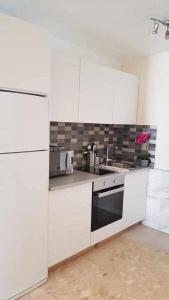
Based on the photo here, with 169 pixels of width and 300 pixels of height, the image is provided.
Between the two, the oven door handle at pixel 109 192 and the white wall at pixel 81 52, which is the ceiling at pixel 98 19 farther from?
the oven door handle at pixel 109 192

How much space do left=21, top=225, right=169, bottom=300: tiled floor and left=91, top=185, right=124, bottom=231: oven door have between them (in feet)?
1.04

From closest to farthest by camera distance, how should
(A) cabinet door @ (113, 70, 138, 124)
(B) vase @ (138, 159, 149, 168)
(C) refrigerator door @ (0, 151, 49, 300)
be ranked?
(C) refrigerator door @ (0, 151, 49, 300) → (A) cabinet door @ (113, 70, 138, 124) → (B) vase @ (138, 159, 149, 168)

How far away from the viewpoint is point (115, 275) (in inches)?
87.1

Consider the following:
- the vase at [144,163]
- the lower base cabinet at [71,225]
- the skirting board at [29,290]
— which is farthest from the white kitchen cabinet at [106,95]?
the skirting board at [29,290]

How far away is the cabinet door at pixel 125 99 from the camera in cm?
291

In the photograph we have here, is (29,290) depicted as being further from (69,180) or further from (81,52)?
(81,52)

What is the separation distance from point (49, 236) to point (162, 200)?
1705 mm

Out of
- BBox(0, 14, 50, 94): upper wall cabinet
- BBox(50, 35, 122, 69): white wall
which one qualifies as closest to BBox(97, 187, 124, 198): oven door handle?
BBox(0, 14, 50, 94): upper wall cabinet

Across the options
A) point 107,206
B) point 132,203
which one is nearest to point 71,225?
point 107,206

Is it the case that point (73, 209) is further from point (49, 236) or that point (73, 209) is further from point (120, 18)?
point (120, 18)

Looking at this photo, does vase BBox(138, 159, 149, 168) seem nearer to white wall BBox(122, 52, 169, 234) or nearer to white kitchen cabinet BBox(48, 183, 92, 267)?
white wall BBox(122, 52, 169, 234)

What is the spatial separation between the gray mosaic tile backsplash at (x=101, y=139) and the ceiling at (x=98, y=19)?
99 centimetres

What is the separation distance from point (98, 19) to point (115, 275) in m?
2.36

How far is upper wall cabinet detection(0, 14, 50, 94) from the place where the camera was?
1.58 meters
